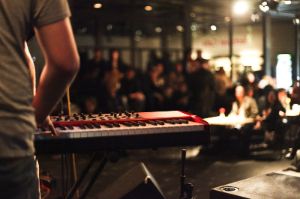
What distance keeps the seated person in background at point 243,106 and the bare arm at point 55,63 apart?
7.16 m

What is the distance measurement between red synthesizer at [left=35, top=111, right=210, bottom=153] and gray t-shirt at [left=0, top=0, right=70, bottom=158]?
4.11ft

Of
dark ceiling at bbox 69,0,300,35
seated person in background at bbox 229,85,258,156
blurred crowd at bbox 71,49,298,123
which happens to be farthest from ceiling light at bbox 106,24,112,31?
seated person in background at bbox 229,85,258,156

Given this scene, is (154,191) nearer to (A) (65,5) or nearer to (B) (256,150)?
(A) (65,5)

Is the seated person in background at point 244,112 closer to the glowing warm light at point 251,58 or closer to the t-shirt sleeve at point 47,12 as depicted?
the glowing warm light at point 251,58

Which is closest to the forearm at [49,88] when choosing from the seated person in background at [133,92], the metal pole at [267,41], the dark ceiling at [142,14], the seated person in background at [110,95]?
the seated person in background at [110,95]

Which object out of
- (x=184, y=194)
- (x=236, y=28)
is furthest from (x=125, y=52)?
(x=184, y=194)

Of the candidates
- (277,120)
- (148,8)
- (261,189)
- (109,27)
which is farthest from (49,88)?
(109,27)

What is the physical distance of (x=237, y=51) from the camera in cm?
1656

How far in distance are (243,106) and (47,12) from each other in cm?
745

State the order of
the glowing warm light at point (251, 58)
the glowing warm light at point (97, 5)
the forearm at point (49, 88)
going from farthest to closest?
the glowing warm light at point (251, 58)
the glowing warm light at point (97, 5)
the forearm at point (49, 88)

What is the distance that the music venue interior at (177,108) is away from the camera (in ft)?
9.64

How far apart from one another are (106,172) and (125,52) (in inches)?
367

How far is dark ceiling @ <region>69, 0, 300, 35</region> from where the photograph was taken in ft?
43.1

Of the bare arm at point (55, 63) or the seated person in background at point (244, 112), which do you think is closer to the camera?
the bare arm at point (55, 63)
